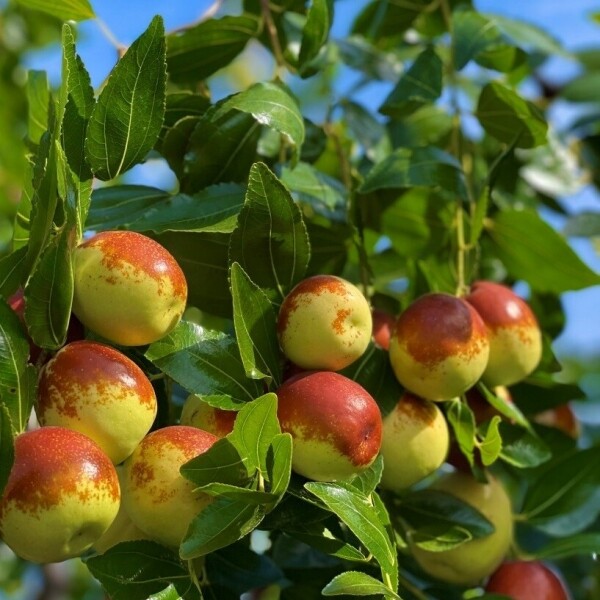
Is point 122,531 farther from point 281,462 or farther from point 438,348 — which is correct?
point 438,348

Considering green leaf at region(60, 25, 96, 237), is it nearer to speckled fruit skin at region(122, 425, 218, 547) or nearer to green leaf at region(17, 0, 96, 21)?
speckled fruit skin at region(122, 425, 218, 547)

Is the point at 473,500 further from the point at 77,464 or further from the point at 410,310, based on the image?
the point at 77,464

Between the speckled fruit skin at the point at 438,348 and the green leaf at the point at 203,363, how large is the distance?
21 centimetres

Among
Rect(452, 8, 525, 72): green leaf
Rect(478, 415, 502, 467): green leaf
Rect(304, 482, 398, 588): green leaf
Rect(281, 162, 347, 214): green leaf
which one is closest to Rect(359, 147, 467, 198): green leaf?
Rect(281, 162, 347, 214): green leaf

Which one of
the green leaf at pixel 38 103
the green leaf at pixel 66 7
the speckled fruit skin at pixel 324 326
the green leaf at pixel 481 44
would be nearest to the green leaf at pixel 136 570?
the speckled fruit skin at pixel 324 326

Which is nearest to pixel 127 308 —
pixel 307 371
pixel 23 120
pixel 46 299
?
pixel 46 299

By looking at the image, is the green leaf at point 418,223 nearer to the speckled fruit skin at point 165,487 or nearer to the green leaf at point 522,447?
the green leaf at point 522,447

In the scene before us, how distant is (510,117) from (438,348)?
20.5 inches

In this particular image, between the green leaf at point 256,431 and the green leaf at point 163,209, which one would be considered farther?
the green leaf at point 163,209

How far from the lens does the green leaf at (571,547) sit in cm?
140

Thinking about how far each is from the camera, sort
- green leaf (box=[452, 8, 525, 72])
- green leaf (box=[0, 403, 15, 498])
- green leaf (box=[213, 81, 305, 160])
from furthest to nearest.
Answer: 1. green leaf (box=[452, 8, 525, 72])
2. green leaf (box=[213, 81, 305, 160])
3. green leaf (box=[0, 403, 15, 498])

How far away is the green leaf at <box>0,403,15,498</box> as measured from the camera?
2.76 feet

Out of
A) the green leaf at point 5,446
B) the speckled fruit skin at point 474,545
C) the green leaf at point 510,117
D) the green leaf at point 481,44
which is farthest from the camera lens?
the green leaf at point 481,44

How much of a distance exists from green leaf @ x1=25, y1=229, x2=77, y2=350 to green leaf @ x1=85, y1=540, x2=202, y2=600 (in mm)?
219
